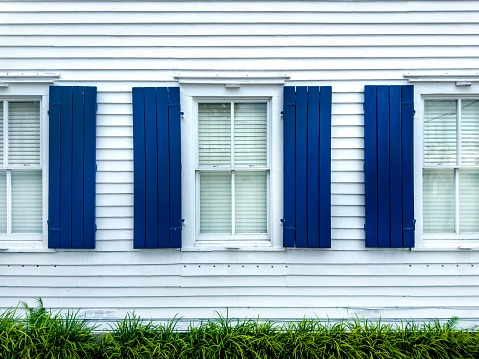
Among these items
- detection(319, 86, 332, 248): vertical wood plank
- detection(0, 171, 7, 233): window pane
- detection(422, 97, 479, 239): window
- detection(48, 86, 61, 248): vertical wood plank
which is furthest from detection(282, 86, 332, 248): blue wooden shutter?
detection(0, 171, 7, 233): window pane

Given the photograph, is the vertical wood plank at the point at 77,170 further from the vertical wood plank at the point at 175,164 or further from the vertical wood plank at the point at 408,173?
the vertical wood plank at the point at 408,173

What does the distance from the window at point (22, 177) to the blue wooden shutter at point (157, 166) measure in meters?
1.10

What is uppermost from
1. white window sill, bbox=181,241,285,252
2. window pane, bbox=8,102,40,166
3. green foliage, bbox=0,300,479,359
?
window pane, bbox=8,102,40,166

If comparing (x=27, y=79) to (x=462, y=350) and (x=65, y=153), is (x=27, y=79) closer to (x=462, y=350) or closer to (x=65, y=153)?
(x=65, y=153)

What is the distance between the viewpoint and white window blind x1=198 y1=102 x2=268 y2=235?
3551 millimetres

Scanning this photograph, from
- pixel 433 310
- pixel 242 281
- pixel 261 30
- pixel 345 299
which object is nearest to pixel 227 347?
pixel 242 281

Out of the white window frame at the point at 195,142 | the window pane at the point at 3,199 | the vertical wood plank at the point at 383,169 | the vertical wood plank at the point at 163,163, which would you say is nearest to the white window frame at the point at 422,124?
the vertical wood plank at the point at 383,169

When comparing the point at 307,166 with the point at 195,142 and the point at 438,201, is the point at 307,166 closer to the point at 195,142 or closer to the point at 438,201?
the point at 195,142

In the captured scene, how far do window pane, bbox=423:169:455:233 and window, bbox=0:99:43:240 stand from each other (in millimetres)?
4159

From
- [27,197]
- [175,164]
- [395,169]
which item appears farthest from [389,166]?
[27,197]

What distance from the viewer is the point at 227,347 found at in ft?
10.1

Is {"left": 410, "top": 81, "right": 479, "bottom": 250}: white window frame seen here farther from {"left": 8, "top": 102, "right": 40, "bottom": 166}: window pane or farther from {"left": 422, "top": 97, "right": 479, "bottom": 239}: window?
{"left": 8, "top": 102, "right": 40, "bottom": 166}: window pane

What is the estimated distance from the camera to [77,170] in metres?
3.38

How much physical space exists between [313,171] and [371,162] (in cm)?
61
